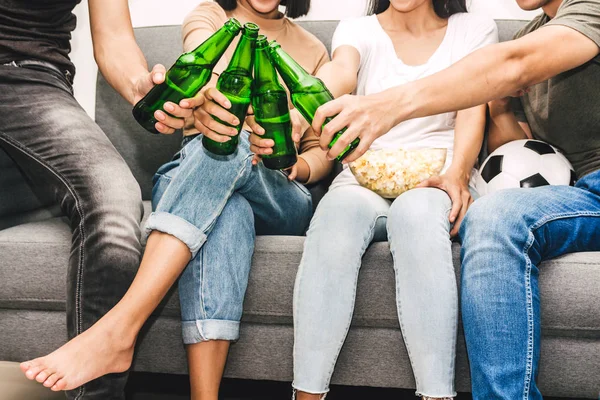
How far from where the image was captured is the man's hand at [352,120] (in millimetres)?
828

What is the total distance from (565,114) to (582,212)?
322mm

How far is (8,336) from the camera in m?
1.23

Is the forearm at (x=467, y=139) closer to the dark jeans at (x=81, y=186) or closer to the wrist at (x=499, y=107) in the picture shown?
the wrist at (x=499, y=107)

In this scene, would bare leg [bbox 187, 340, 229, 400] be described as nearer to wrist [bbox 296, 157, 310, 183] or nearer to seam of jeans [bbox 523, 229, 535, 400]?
wrist [bbox 296, 157, 310, 183]

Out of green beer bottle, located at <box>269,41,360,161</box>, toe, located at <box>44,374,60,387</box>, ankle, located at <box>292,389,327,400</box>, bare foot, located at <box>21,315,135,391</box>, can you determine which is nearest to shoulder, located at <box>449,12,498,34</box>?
green beer bottle, located at <box>269,41,360,161</box>

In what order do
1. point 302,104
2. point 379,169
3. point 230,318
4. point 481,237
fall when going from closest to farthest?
point 302,104 < point 481,237 < point 230,318 < point 379,169

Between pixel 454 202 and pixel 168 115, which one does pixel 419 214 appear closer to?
pixel 454 202

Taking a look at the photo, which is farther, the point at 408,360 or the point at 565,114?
the point at 565,114

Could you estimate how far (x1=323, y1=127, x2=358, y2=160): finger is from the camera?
833 millimetres

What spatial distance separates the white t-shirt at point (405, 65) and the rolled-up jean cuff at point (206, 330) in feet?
1.57

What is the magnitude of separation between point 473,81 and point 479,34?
62cm

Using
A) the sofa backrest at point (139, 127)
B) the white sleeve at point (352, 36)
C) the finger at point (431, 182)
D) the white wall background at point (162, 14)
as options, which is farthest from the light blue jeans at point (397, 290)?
the white wall background at point (162, 14)

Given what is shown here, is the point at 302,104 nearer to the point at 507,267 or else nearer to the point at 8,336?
the point at 507,267

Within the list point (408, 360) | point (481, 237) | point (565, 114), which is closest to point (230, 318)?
point (408, 360)
